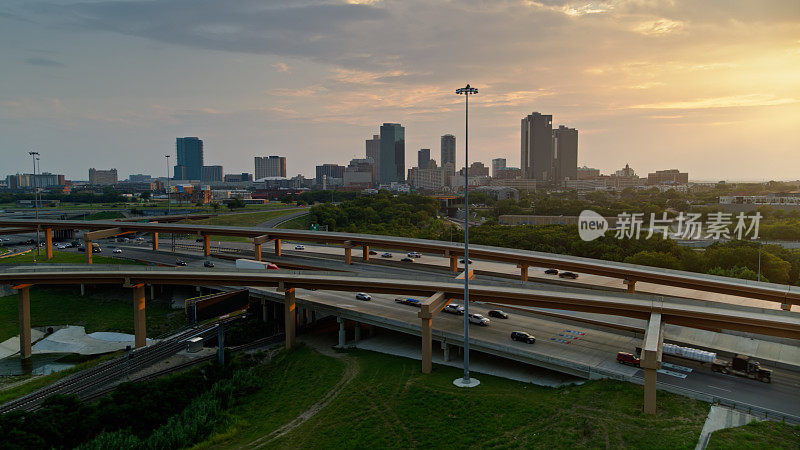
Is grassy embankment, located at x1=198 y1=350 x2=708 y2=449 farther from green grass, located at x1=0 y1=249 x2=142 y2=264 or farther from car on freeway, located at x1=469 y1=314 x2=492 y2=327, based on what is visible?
green grass, located at x1=0 y1=249 x2=142 y2=264

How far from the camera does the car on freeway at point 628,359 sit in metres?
29.1

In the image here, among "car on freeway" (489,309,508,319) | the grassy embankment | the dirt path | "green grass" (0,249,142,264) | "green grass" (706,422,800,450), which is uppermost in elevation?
"green grass" (0,249,142,264)

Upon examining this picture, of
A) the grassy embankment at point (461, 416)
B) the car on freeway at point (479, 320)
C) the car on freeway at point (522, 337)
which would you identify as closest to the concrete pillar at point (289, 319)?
the grassy embankment at point (461, 416)

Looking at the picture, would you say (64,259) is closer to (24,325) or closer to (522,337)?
(24,325)

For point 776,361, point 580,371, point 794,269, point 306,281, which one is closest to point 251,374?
point 306,281

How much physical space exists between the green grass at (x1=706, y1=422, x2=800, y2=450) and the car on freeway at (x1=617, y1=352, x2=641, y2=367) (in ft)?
24.0

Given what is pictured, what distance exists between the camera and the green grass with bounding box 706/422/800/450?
20109 mm

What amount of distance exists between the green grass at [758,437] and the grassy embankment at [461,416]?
101 centimetres

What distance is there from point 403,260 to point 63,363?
1478 inches

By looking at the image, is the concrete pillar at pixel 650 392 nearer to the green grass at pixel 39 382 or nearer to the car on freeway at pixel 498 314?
the car on freeway at pixel 498 314

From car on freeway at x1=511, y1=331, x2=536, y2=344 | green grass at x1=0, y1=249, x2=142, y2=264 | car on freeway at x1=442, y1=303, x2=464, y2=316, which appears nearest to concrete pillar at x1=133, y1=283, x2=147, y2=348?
car on freeway at x1=442, y1=303, x2=464, y2=316

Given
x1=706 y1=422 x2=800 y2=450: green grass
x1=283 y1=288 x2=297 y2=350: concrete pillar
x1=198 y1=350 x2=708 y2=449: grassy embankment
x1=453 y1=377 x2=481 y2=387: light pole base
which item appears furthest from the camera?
x1=283 y1=288 x2=297 y2=350: concrete pillar

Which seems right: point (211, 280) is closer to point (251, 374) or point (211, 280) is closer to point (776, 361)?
point (251, 374)

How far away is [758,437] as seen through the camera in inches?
818
